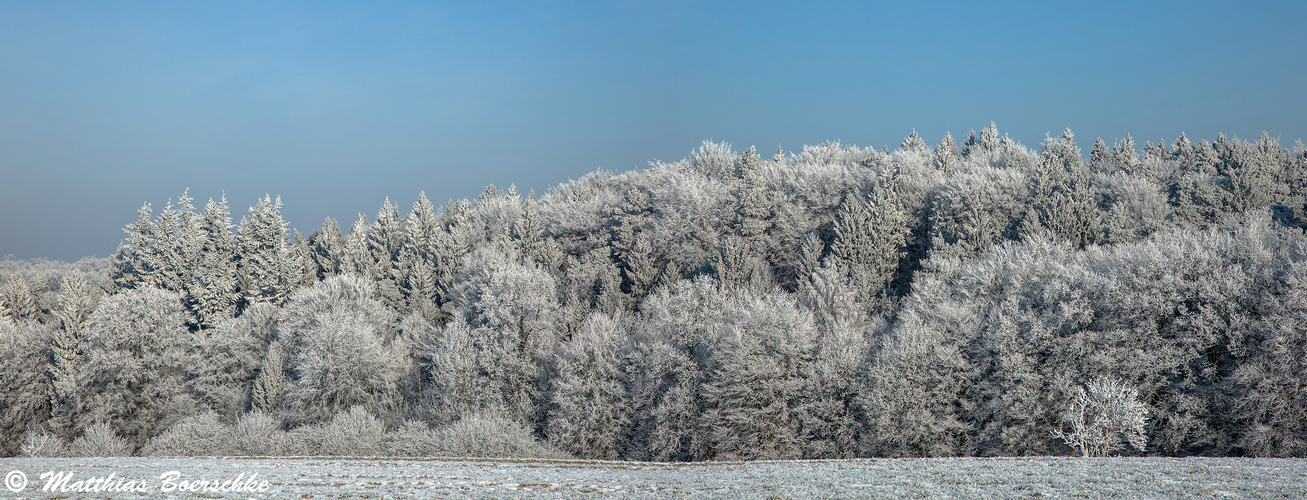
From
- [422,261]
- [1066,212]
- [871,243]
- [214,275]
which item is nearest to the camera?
[1066,212]

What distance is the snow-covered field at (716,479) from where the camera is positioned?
17844 millimetres

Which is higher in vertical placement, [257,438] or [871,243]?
[871,243]

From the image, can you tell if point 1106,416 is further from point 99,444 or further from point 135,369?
point 135,369

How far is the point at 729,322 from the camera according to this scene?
49688 mm

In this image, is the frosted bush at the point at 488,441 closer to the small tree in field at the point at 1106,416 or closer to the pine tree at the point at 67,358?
the small tree in field at the point at 1106,416

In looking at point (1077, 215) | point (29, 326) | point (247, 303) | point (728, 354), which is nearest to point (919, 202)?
point (1077, 215)

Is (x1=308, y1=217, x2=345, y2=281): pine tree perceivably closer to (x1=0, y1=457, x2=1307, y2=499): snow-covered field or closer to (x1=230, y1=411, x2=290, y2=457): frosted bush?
(x1=230, y1=411, x2=290, y2=457): frosted bush

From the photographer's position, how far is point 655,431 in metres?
46.7

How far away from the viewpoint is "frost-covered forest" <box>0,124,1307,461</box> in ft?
129

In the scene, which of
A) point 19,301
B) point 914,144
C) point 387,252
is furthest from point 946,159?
point 19,301

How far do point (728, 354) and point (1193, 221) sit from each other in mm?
39006

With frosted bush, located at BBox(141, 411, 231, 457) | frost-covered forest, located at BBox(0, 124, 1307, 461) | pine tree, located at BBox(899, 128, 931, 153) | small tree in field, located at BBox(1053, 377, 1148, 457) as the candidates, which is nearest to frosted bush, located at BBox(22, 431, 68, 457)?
frost-covered forest, located at BBox(0, 124, 1307, 461)

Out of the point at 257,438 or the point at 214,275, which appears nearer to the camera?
the point at 257,438

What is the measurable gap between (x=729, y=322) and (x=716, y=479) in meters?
27.5
